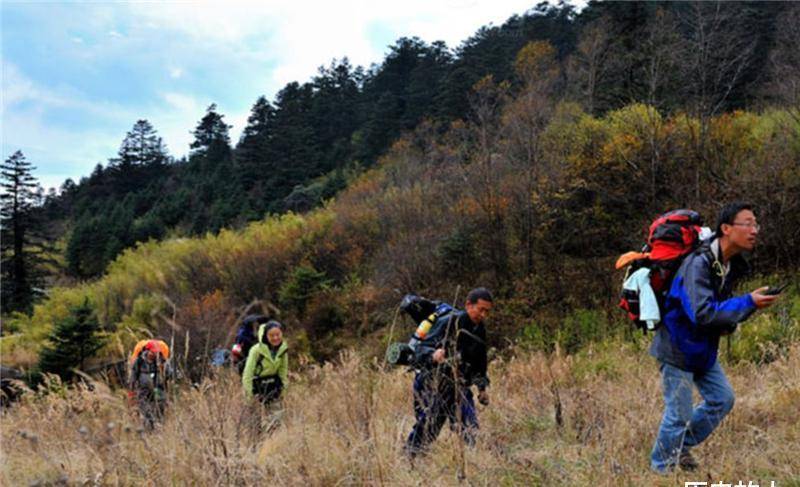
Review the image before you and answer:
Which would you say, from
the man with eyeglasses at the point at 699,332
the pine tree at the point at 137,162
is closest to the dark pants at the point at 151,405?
the man with eyeglasses at the point at 699,332

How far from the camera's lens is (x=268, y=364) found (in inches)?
226

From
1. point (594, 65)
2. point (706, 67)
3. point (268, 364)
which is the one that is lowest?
point (268, 364)

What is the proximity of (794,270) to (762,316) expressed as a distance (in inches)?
106

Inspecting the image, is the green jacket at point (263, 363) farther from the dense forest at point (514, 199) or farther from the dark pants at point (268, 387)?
the dense forest at point (514, 199)

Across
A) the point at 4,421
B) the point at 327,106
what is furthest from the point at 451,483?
the point at 327,106

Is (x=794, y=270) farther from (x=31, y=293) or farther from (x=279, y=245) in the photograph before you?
(x=31, y=293)

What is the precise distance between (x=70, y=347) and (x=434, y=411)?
16.4 meters

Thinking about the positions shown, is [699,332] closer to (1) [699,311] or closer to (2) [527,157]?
(1) [699,311]

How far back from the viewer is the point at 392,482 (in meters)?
2.88

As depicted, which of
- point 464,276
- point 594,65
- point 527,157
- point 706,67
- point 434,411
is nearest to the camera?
point 434,411

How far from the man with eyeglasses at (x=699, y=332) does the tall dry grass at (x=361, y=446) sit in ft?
0.64

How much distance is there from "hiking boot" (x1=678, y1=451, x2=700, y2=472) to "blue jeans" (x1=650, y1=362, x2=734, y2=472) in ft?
0.09

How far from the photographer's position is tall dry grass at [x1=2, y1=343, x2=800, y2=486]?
112 inches

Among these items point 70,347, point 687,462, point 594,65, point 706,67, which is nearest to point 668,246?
point 687,462
